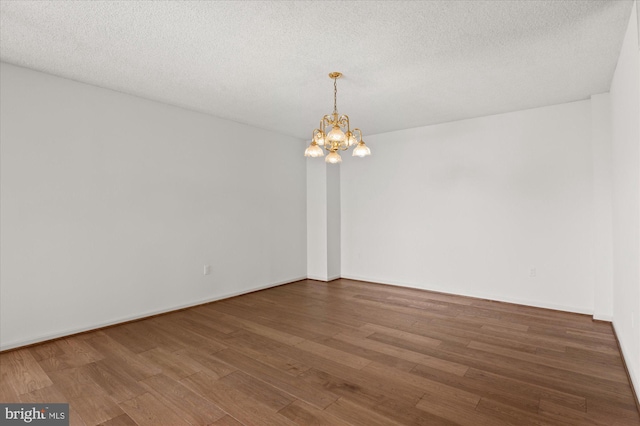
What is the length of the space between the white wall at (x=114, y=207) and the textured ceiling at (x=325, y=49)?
0.43m

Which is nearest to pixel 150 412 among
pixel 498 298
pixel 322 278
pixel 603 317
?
pixel 322 278

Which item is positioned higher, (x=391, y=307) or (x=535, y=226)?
(x=535, y=226)

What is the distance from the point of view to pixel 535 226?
14.4 ft

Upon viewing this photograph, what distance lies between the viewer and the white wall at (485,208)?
4.14 metres

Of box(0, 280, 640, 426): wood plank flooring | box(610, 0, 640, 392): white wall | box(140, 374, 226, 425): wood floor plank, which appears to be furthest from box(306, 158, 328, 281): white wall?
box(610, 0, 640, 392): white wall

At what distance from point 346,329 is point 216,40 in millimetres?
3056

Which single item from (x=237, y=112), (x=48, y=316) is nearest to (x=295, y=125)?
(x=237, y=112)

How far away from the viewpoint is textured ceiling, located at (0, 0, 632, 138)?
2.24m

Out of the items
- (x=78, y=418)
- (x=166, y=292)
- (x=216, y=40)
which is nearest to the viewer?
(x=78, y=418)

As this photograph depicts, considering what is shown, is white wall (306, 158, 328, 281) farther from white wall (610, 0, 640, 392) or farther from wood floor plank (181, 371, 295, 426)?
white wall (610, 0, 640, 392)

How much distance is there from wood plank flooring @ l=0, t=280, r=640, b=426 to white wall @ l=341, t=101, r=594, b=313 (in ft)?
1.99

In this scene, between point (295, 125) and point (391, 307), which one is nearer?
point (391, 307)

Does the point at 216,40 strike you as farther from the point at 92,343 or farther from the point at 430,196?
the point at 430,196

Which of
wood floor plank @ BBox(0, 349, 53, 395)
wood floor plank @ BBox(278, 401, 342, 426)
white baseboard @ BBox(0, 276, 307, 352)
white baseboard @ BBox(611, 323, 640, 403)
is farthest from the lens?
white baseboard @ BBox(0, 276, 307, 352)
